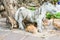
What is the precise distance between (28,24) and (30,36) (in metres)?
0.39

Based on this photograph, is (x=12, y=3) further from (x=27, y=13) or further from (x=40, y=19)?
(x=40, y=19)

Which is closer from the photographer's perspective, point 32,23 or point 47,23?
point 32,23

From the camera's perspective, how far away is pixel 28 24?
8.72ft

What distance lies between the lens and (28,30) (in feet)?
8.22

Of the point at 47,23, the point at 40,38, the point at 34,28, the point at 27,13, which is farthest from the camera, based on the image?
the point at 47,23

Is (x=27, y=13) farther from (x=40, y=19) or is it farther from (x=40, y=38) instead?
(x=40, y=38)

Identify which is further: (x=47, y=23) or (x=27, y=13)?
(x=47, y=23)

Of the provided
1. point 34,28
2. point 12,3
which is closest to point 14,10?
point 12,3

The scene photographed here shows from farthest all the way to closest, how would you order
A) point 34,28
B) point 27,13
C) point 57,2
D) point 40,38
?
point 57,2, point 27,13, point 34,28, point 40,38

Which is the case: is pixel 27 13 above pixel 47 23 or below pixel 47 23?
above

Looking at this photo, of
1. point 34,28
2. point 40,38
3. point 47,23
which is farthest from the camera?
point 47,23

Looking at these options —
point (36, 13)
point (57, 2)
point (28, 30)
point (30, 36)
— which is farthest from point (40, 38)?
point (57, 2)

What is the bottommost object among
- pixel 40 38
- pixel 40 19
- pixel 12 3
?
pixel 40 38

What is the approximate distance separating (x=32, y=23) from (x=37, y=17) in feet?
0.46
